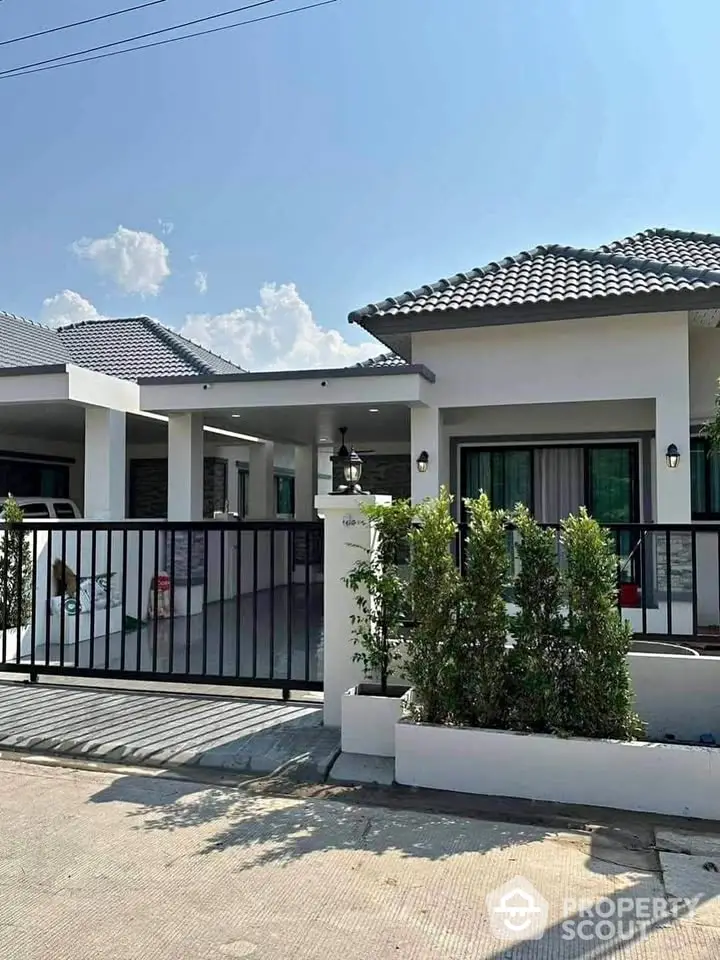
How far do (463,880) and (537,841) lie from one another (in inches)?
22.4

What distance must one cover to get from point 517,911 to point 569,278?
8.57 meters

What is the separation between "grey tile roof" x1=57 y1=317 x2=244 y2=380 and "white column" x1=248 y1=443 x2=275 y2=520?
6.41 ft

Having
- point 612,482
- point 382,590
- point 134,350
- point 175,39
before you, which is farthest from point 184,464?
point 382,590

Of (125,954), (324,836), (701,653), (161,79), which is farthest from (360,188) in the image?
(125,954)

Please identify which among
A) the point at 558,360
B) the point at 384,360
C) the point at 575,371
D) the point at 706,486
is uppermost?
A: the point at 384,360

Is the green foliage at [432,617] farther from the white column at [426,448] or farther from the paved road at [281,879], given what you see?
the white column at [426,448]

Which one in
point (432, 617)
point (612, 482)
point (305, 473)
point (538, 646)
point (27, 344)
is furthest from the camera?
point (305, 473)

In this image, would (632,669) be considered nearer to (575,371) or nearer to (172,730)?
(172,730)

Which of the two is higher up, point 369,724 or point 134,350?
point 134,350

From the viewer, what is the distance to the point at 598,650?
405cm

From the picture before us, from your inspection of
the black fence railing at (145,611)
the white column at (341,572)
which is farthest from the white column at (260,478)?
the white column at (341,572)

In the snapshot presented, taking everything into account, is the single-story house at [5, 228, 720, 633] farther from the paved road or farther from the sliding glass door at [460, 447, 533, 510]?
the paved road

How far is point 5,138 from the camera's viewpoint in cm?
1024

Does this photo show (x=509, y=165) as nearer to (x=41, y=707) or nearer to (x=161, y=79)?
(x=161, y=79)
